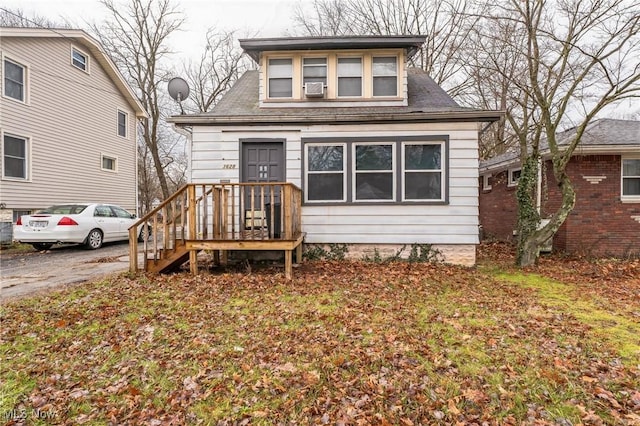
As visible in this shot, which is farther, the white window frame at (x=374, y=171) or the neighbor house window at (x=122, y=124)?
the neighbor house window at (x=122, y=124)

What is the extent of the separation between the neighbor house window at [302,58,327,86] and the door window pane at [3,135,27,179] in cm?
966

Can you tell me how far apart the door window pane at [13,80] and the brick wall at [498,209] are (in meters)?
16.4

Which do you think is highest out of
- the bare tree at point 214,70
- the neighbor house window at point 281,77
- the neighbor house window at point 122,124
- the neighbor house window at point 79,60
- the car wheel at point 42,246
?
the bare tree at point 214,70

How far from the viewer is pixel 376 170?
7.39 meters

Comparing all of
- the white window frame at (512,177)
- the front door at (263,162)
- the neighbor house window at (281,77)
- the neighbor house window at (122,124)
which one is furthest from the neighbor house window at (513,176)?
the neighbor house window at (122,124)

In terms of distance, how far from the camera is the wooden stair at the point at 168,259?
20.1ft

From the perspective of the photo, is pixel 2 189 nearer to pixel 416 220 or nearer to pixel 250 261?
pixel 250 261

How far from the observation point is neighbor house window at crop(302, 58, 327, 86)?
8.05 meters

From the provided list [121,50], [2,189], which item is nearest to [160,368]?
[2,189]

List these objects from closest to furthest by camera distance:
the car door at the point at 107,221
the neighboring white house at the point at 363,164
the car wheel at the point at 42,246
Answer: the neighboring white house at the point at 363,164
the car wheel at the point at 42,246
the car door at the point at 107,221

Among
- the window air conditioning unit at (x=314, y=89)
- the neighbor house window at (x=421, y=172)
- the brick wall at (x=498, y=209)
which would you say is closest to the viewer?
the neighbor house window at (x=421, y=172)

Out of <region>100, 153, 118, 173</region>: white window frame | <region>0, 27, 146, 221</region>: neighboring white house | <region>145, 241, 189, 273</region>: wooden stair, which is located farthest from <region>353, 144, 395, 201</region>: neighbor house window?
<region>100, 153, 118, 173</region>: white window frame

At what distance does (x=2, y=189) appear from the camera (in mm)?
9859

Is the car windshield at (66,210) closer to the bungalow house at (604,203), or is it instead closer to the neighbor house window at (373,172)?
the neighbor house window at (373,172)
